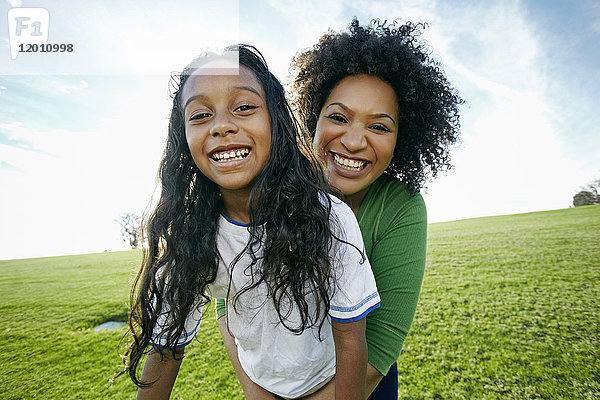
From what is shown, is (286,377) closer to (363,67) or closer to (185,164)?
(185,164)

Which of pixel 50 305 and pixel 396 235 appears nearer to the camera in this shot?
pixel 396 235

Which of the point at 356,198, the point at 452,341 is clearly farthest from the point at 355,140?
the point at 452,341

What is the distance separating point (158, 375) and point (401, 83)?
209cm

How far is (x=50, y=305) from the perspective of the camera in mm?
10086

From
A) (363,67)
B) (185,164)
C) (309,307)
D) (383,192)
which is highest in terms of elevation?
(363,67)

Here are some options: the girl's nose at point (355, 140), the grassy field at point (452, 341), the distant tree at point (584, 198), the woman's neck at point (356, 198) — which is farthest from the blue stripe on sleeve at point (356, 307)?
the distant tree at point (584, 198)

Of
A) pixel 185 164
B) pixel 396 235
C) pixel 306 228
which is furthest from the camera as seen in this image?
pixel 185 164

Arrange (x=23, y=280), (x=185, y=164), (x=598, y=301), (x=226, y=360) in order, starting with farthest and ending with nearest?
1. (x=23, y=280)
2. (x=598, y=301)
3. (x=226, y=360)
4. (x=185, y=164)

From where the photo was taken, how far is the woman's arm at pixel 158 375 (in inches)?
62.5

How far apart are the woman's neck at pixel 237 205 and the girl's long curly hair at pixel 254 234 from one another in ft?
0.26

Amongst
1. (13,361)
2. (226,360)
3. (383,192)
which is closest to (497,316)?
(226,360)

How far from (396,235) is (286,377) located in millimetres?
874

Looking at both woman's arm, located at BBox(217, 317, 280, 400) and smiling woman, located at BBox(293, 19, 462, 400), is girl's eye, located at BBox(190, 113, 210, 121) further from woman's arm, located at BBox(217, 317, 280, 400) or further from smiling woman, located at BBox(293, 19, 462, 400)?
woman's arm, located at BBox(217, 317, 280, 400)

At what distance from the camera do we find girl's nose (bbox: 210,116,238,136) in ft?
4.84
